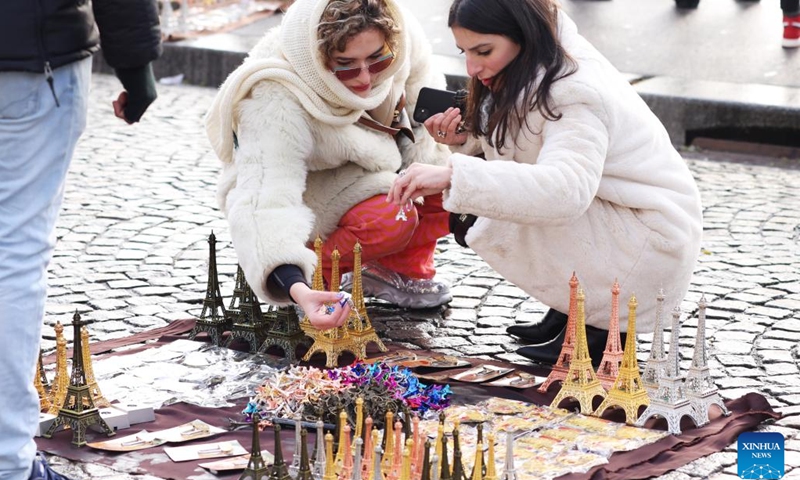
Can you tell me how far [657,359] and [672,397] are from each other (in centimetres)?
14

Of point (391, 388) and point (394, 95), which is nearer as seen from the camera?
point (391, 388)

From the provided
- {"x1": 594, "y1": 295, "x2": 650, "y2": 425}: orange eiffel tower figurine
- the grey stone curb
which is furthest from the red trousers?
the grey stone curb

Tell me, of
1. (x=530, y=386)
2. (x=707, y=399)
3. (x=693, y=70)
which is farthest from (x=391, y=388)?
(x=693, y=70)

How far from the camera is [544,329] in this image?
5.55 metres

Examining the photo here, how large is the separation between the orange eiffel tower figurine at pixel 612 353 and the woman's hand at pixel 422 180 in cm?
71

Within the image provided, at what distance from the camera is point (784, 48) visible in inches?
462

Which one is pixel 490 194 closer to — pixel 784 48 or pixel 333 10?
pixel 333 10

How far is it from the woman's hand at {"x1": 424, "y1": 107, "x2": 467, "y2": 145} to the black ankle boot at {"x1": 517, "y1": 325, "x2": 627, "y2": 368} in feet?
2.93

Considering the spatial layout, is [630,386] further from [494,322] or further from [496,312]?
[496,312]

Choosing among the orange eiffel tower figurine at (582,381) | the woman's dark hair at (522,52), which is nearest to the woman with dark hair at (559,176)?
the woman's dark hair at (522,52)

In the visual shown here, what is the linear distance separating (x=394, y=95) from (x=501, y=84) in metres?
0.85

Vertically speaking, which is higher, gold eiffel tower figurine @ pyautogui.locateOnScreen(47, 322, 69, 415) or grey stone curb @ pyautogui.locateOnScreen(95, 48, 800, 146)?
grey stone curb @ pyautogui.locateOnScreen(95, 48, 800, 146)

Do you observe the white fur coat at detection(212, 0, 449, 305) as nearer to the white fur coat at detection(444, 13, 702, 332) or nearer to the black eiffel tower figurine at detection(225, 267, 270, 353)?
the black eiffel tower figurine at detection(225, 267, 270, 353)

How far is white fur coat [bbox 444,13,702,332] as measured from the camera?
463cm
